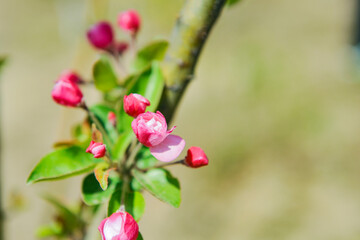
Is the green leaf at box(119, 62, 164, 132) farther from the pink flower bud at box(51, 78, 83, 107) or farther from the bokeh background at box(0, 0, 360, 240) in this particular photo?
the bokeh background at box(0, 0, 360, 240)

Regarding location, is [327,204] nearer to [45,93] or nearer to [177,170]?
[177,170]

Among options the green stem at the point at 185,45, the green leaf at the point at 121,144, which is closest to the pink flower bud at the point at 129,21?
the green stem at the point at 185,45

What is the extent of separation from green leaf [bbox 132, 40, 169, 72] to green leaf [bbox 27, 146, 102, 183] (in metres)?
0.22

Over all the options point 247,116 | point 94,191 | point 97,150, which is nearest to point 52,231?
point 94,191

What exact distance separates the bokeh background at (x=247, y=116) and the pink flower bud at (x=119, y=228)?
72.4 inches

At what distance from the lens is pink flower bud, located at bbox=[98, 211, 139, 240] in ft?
1.59

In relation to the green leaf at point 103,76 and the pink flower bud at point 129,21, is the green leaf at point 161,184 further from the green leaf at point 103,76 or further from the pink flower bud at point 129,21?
the pink flower bud at point 129,21

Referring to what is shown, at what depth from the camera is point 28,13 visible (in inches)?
157

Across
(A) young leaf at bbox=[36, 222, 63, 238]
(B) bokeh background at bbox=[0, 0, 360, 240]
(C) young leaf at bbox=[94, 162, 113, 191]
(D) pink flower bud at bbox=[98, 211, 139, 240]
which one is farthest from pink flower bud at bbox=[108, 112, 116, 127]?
(B) bokeh background at bbox=[0, 0, 360, 240]

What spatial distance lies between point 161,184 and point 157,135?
11 cm

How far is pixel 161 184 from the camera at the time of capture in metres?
0.59

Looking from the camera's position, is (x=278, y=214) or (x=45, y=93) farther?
(x=45, y=93)

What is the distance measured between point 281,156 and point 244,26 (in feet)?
4.77

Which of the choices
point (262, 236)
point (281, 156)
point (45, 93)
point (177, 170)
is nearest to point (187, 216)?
point (177, 170)
